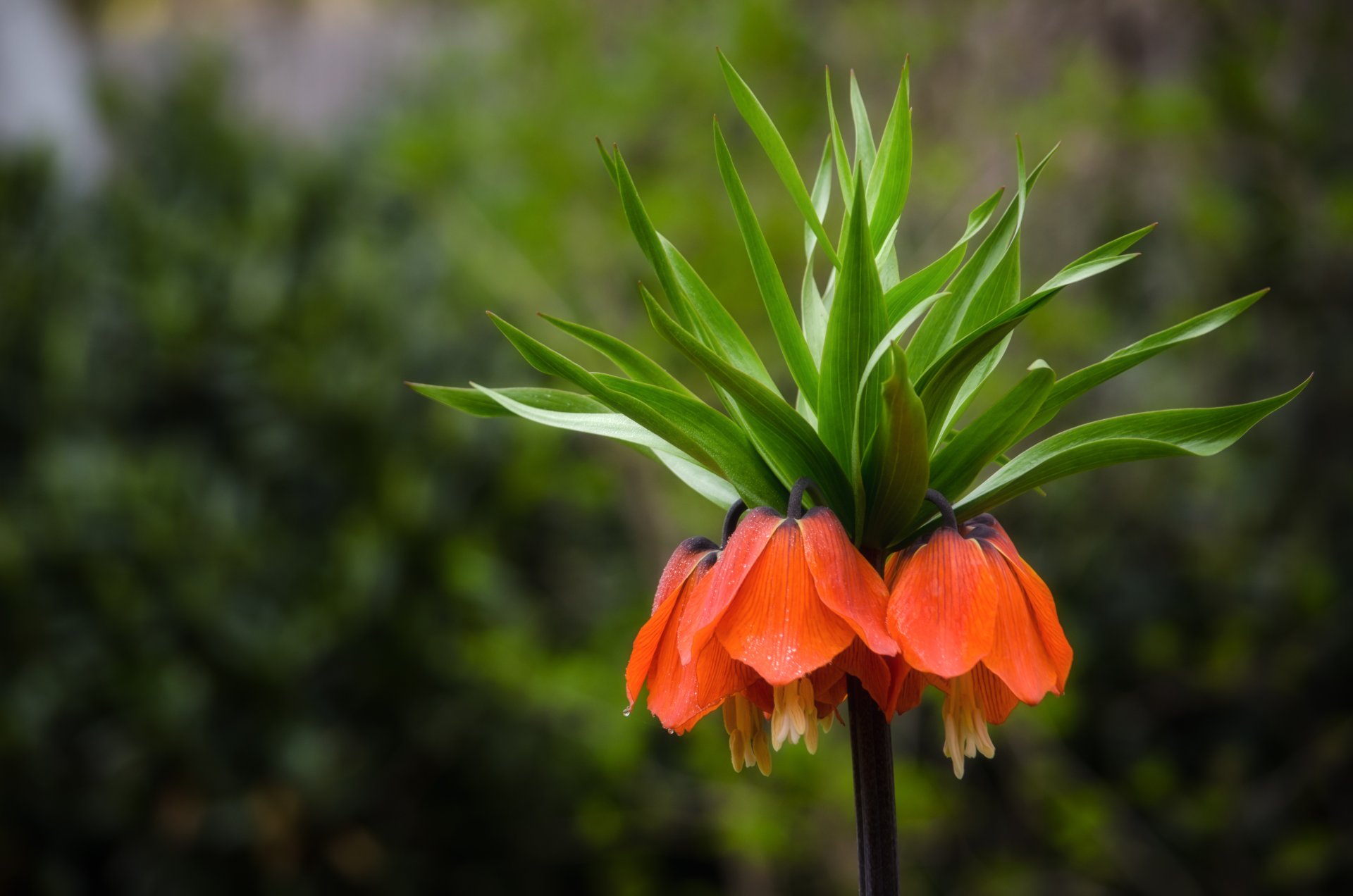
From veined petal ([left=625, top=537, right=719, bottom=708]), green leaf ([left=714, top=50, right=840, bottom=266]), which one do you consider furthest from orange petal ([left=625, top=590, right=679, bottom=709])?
green leaf ([left=714, top=50, right=840, bottom=266])

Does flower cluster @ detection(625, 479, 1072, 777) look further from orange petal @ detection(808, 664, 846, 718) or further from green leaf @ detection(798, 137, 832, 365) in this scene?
green leaf @ detection(798, 137, 832, 365)

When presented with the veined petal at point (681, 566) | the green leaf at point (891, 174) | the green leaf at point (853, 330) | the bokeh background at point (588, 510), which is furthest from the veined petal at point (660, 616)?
the bokeh background at point (588, 510)

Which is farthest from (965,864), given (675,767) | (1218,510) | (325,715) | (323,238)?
(323,238)

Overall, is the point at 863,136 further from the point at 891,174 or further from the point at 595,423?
the point at 595,423

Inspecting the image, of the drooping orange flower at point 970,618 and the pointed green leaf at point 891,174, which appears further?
the pointed green leaf at point 891,174

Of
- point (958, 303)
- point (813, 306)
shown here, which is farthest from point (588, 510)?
point (958, 303)

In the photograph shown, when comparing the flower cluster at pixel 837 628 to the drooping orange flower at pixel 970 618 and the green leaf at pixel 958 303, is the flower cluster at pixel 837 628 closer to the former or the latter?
the drooping orange flower at pixel 970 618
